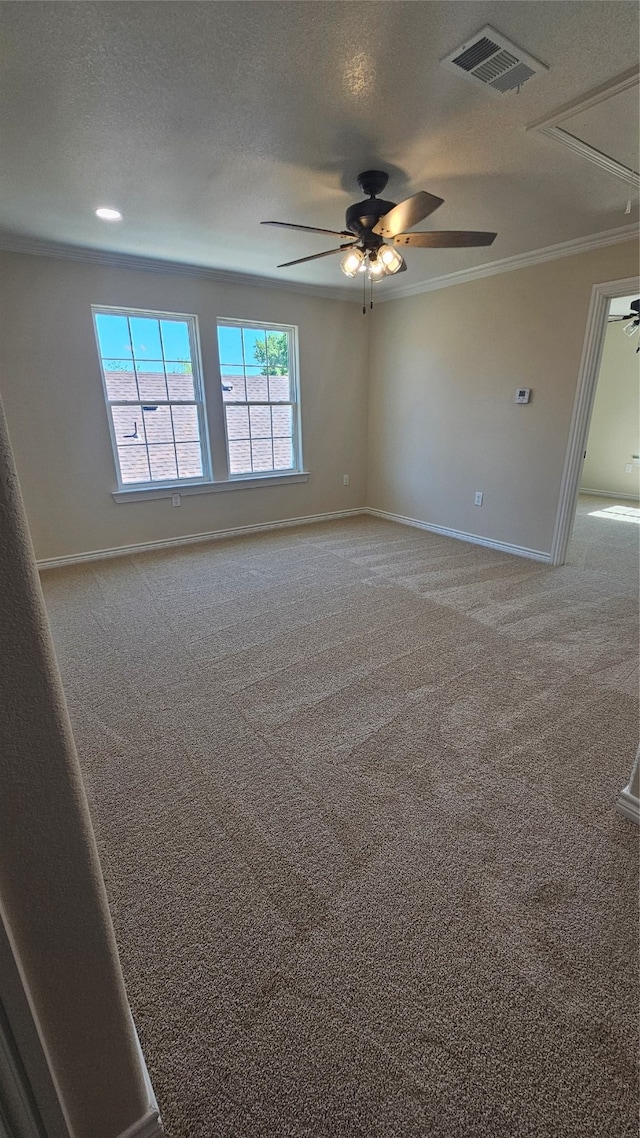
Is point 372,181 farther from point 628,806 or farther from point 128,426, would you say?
point 628,806

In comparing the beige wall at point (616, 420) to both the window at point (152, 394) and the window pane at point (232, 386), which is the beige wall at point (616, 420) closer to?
the window pane at point (232, 386)

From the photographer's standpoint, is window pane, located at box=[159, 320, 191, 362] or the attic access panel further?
window pane, located at box=[159, 320, 191, 362]

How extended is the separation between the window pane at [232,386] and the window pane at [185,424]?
368 millimetres

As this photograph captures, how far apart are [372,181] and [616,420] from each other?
5.62 metres

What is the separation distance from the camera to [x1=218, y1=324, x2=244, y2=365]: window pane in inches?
175

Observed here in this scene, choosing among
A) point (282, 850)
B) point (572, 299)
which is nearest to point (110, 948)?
point (282, 850)

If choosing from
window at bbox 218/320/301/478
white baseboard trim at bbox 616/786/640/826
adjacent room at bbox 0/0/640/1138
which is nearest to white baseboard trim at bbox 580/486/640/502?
adjacent room at bbox 0/0/640/1138

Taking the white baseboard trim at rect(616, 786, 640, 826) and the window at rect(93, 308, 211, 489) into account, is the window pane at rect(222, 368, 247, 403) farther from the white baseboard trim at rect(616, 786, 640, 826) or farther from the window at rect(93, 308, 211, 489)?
the white baseboard trim at rect(616, 786, 640, 826)

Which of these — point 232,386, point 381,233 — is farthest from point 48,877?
point 232,386

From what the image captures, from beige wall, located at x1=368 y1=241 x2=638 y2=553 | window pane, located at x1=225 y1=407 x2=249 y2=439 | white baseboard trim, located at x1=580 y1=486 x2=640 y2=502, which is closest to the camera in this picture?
beige wall, located at x1=368 y1=241 x2=638 y2=553

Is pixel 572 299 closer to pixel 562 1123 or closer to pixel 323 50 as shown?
pixel 323 50

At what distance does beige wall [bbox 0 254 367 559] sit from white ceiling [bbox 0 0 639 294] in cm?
60

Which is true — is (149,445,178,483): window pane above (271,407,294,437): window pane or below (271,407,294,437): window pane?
below

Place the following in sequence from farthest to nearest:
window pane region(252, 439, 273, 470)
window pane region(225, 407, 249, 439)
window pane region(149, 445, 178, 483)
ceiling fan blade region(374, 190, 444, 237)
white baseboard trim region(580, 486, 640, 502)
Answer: white baseboard trim region(580, 486, 640, 502) < window pane region(252, 439, 273, 470) < window pane region(225, 407, 249, 439) < window pane region(149, 445, 178, 483) < ceiling fan blade region(374, 190, 444, 237)
